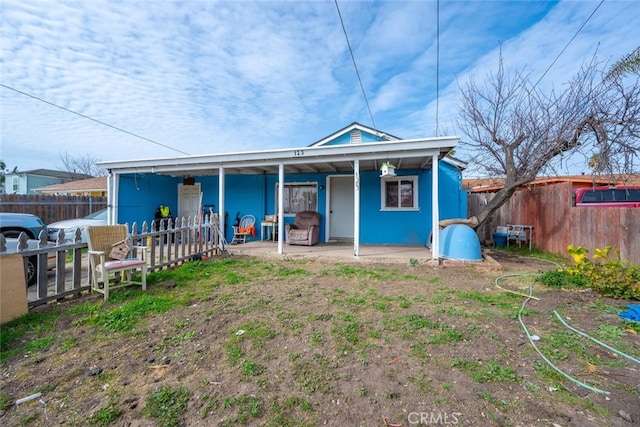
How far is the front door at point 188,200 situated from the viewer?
10.5 metres

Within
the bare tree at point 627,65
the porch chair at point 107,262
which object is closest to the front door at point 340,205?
the porch chair at point 107,262

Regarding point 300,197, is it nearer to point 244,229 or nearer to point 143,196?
point 244,229

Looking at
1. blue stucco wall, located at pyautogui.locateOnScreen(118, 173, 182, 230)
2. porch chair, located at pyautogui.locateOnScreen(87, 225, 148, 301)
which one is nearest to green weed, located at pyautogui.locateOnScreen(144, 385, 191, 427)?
porch chair, located at pyautogui.locateOnScreen(87, 225, 148, 301)

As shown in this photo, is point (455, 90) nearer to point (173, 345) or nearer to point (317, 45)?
point (317, 45)

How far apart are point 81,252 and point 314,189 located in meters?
6.25

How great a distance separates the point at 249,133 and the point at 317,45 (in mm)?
10127

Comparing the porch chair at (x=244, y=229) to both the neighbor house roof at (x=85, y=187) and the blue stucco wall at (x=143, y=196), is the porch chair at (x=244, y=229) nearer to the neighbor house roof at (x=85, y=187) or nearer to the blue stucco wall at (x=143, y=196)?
the blue stucco wall at (x=143, y=196)

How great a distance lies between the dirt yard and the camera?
5.83 feet

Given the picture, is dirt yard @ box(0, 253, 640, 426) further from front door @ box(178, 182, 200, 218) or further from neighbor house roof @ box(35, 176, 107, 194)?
neighbor house roof @ box(35, 176, 107, 194)

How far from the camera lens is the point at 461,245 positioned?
590 cm

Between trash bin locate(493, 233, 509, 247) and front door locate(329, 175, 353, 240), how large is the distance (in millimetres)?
4722

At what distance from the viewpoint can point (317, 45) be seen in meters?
7.45

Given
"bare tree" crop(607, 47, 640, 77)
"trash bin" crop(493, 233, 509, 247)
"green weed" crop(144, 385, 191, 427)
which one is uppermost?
"bare tree" crop(607, 47, 640, 77)
